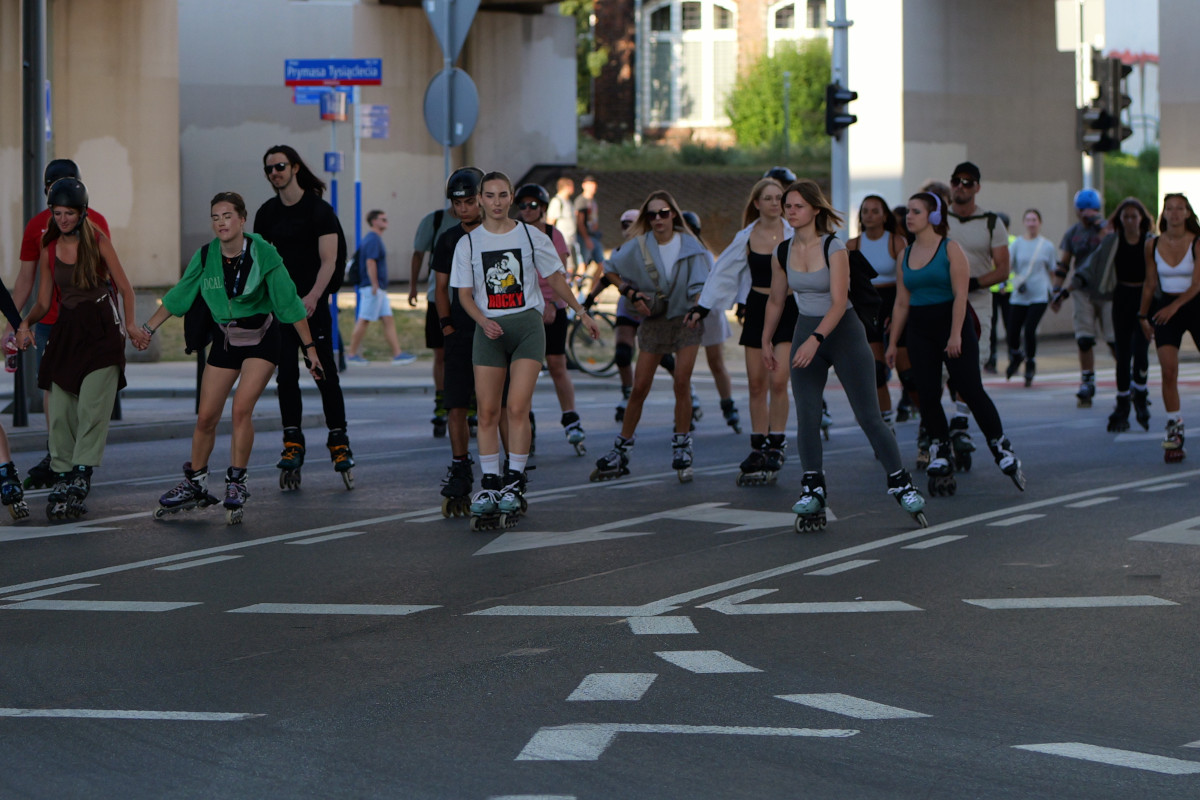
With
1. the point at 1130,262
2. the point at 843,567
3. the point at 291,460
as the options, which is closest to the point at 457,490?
the point at 291,460

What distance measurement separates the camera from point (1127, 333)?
46.1ft

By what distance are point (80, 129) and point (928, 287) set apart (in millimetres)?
21652

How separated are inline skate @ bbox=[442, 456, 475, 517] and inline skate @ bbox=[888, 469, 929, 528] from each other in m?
2.24

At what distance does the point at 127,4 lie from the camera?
1155 inches

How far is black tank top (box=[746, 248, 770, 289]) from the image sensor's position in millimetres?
11094

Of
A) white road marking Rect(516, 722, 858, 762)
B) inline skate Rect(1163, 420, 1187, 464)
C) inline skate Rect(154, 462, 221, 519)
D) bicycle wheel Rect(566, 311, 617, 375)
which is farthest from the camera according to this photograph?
bicycle wheel Rect(566, 311, 617, 375)

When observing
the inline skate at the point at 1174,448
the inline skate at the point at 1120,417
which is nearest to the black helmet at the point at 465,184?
the inline skate at the point at 1174,448

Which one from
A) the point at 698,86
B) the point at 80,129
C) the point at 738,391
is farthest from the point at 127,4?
the point at 698,86

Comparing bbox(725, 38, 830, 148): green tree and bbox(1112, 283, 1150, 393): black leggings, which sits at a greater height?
bbox(725, 38, 830, 148): green tree

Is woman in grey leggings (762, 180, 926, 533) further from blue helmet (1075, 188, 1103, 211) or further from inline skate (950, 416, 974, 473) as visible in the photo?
blue helmet (1075, 188, 1103, 211)

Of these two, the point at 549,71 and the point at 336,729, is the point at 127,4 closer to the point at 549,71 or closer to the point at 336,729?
the point at 549,71

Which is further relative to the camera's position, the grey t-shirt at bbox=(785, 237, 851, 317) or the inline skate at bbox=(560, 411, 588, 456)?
the inline skate at bbox=(560, 411, 588, 456)

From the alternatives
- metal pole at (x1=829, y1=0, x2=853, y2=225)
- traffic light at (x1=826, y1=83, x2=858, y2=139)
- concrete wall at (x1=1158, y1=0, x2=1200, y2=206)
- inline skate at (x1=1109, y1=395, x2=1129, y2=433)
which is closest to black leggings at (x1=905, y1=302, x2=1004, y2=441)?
inline skate at (x1=1109, y1=395, x2=1129, y2=433)


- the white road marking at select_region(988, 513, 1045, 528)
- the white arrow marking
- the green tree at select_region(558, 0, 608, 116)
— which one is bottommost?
the white arrow marking
